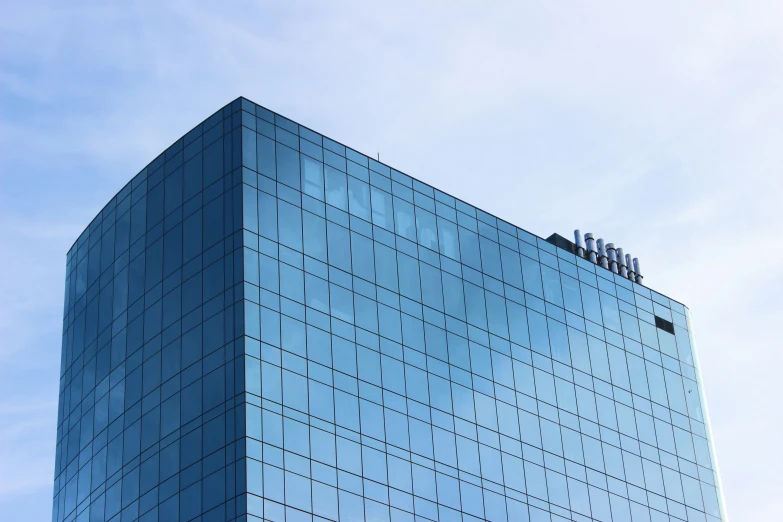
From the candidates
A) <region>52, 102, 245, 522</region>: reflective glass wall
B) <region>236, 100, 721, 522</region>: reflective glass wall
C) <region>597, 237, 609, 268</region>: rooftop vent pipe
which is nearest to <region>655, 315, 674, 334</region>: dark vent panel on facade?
<region>236, 100, 721, 522</region>: reflective glass wall

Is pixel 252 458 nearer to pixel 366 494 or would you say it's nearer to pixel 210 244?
pixel 366 494

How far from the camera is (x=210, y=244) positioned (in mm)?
81000

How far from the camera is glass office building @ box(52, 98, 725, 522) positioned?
2987 inches

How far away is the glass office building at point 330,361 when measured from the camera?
75.9m

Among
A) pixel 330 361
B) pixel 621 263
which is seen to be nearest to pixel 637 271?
pixel 621 263

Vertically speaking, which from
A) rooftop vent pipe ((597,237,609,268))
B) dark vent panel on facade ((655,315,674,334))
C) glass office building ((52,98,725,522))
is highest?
rooftop vent pipe ((597,237,609,268))

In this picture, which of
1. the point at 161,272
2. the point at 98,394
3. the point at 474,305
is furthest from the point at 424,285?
the point at 98,394

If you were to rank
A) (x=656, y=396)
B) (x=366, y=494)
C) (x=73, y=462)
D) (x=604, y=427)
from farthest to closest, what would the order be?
(x=656, y=396)
(x=604, y=427)
(x=73, y=462)
(x=366, y=494)

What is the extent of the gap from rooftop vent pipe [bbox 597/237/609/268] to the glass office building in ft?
16.9

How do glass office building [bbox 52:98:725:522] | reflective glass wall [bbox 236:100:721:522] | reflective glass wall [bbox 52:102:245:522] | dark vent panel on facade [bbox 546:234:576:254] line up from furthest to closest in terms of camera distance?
dark vent panel on facade [bbox 546:234:576:254]
reflective glass wall [bbox 236:100:721:522]
glass office building [bbox 52:98:725:522]
reflective glass wall [bbox 52:102:245:522]

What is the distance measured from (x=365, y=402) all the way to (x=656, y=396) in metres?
32.4

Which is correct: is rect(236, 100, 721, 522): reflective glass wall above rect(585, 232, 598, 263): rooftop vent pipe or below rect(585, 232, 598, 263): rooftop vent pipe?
below

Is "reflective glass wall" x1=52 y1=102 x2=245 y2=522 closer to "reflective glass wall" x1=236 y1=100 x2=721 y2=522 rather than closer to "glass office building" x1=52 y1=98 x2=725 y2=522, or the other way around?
"glass office building" x1=52 y1=98 x2=725 y2=522

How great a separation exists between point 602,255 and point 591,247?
1376 millimetres
